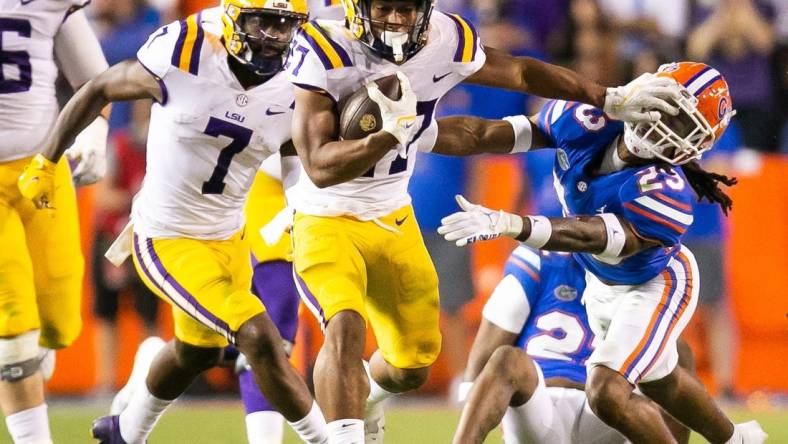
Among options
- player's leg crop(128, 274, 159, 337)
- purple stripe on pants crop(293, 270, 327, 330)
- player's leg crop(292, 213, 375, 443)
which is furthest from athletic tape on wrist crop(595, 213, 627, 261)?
player's leg crop(128, 274, 159, 337)

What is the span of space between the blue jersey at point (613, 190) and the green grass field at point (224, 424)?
1601 millimetres

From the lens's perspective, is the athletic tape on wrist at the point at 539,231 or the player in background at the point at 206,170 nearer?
the athletic tape on wrist at the point at 539,231

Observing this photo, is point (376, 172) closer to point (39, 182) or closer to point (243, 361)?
point (243, 361)

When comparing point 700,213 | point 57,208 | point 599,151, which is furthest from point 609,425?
point 700,213

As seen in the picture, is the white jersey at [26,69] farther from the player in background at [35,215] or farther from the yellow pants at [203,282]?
the yellow pants at [203,282]

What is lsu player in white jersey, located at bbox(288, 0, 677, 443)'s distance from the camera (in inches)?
173

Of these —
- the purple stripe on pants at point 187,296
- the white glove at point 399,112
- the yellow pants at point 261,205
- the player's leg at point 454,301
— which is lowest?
the player's leg at point 454,301

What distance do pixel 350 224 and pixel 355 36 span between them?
2.13ft

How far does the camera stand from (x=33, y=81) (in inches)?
201

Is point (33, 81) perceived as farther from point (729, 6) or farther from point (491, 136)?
point (729, 6)

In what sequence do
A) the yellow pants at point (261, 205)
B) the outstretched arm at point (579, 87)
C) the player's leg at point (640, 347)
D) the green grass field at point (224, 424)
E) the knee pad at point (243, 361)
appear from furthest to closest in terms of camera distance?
1. the green grass field at point (224, 424)
2. the yellow pants at point (261, 205)
3. the knee pad at point (243, 361)
4. the outstretched arm at point (579, 87)
5. the player's leg at point (640, 347)

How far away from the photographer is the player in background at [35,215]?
15.9 ft

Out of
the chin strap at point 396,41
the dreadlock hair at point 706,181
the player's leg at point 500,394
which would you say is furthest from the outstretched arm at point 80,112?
the dreadlock hair at point 706,181

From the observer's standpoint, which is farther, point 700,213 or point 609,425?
point 700,213
